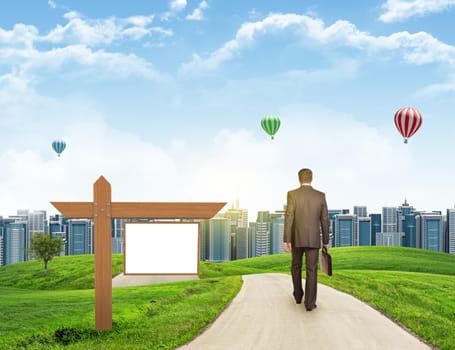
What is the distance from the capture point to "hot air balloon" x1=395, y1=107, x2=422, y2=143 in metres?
42.6

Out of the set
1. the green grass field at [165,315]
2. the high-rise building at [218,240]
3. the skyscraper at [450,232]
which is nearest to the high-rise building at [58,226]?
the high-rise building at [218,240]

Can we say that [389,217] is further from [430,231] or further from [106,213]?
[106,213]

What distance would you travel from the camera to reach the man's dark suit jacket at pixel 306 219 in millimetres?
11047

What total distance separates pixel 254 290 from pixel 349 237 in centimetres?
15442

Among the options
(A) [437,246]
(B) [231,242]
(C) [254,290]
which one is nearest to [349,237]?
(A) [437,246]

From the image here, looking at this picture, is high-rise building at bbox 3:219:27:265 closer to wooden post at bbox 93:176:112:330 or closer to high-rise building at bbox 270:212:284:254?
high-rise building at bbox 270:212:284:254

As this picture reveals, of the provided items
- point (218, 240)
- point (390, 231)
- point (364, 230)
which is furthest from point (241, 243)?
point (390, 231)

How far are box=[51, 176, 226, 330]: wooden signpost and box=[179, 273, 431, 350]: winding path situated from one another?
232cm

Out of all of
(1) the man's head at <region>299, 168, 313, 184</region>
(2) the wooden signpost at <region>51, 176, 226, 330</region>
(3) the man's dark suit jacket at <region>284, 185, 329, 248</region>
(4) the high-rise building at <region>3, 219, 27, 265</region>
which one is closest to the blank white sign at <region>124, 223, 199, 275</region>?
(2) the wooden signpost at <region>51, 176, 226, 330</region>

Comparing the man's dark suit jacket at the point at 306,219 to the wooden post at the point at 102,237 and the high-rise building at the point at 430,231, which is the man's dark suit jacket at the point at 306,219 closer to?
the wooden post at the point at 102,237

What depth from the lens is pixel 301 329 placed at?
10602 millimetres

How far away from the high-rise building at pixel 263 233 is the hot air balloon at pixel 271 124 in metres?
104

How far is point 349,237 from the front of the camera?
166 meters

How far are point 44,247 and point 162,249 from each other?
139 ft
